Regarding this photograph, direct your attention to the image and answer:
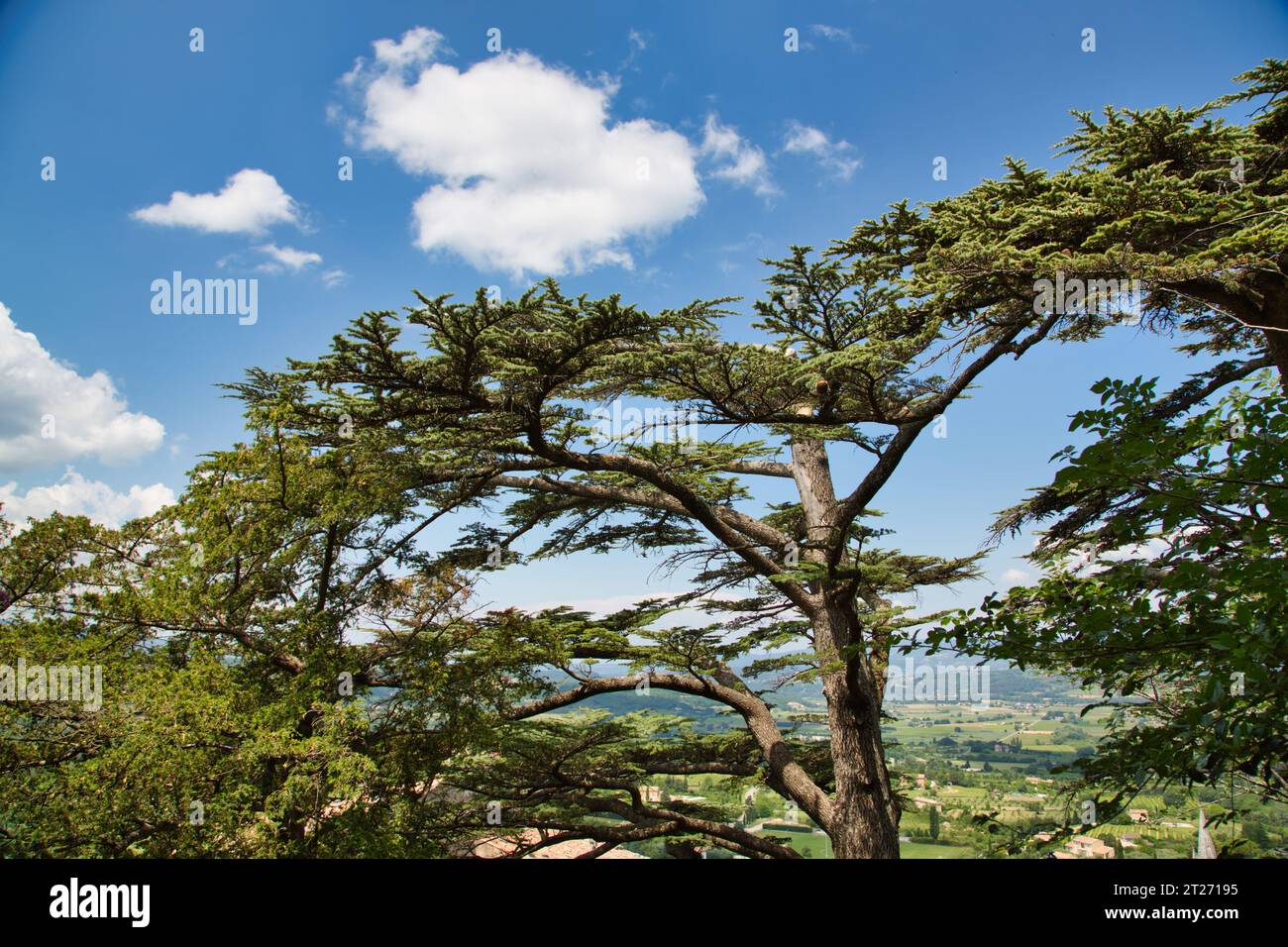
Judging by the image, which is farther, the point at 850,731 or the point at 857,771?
the point at 850,731

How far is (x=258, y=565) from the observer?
21.4ft

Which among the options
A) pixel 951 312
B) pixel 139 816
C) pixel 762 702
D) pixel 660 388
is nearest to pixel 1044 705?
pixel 762 702

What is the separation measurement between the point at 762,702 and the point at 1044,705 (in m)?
6.96

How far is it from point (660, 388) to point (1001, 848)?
512 cm

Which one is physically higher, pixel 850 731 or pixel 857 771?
pixel 850 731

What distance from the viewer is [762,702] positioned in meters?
10.4

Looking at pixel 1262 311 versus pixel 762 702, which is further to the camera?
pixel 762 702
